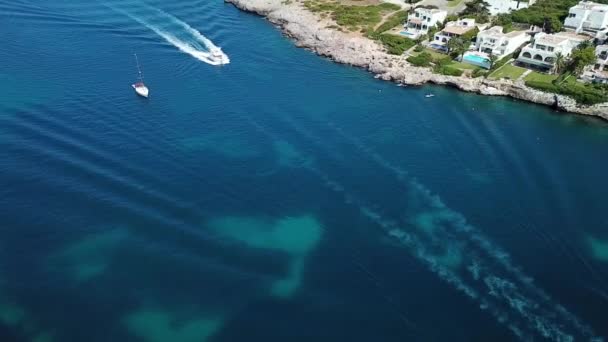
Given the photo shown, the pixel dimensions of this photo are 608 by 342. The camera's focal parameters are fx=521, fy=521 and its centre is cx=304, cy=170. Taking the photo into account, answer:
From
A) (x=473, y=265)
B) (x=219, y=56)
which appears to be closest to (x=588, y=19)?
(x=219, y=56)

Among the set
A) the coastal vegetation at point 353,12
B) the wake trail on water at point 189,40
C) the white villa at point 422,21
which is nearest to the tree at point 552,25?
the white villa at point 422,21

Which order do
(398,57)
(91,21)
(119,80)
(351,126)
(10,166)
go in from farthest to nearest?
(91,21)
(398,57)
(119,80)
(351,126)
(10,166)

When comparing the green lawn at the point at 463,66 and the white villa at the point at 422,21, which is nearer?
the green lawn at the point at 463,66

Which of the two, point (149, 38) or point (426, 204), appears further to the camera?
point (149, 38)

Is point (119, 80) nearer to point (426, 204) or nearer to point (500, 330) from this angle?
point (426, 204)

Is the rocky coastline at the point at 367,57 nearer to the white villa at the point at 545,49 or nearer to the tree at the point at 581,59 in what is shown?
the tree at the point at 581,59

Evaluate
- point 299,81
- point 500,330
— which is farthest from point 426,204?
point 299,81
